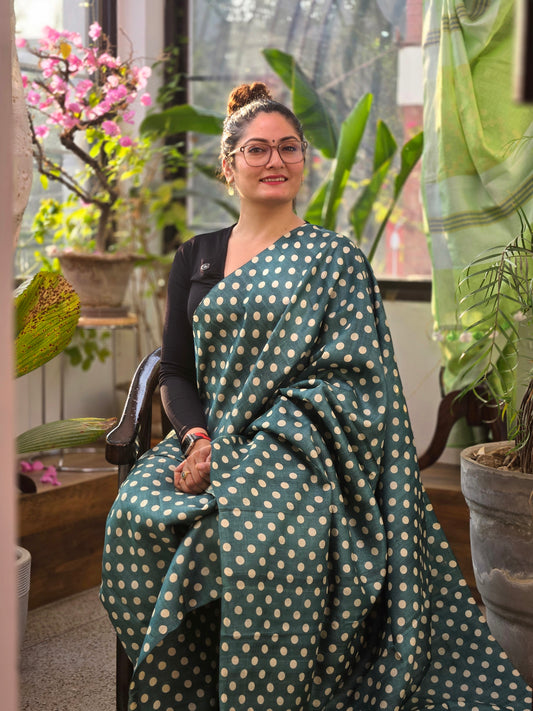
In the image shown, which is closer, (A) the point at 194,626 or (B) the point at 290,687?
(B) the point at 290,687

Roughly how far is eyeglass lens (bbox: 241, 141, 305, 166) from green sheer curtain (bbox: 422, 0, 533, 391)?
771mm

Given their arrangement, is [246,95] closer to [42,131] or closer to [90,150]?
[42,131]

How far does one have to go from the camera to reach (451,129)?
2.51 meters

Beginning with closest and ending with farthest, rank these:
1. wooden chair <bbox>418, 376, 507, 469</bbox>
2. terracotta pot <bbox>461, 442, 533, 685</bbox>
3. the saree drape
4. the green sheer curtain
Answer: the saree drape → terracotta pot <bbox>461, 442, 533, 685</bbox> → the green sheer curtain → wooden chair <bbox>418, 376, 507, 469</bbox>

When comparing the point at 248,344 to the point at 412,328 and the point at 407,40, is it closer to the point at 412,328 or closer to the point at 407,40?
the point at 412,328

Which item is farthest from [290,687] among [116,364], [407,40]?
[407,40]

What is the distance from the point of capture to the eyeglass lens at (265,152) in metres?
1.90

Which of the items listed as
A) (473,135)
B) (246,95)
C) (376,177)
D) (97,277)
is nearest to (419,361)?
(376,177)

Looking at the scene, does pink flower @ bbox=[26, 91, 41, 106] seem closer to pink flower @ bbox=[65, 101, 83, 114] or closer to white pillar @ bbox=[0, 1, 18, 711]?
pink flower @ bbox=[65, 101, 83, 114]

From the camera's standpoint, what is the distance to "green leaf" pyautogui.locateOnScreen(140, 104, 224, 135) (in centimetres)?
315

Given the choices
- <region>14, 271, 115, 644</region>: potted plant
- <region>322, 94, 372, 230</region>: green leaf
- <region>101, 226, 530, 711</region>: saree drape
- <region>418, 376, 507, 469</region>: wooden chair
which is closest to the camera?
<region>101, 226, 530, 711</region>: saree drape

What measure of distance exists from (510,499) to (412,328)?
1331 mm

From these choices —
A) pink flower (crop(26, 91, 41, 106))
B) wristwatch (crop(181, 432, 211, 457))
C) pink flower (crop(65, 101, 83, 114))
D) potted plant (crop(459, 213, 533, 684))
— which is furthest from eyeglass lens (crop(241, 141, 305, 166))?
pink flower (crop(26, 91, 41, 106))

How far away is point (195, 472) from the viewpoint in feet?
5.62
